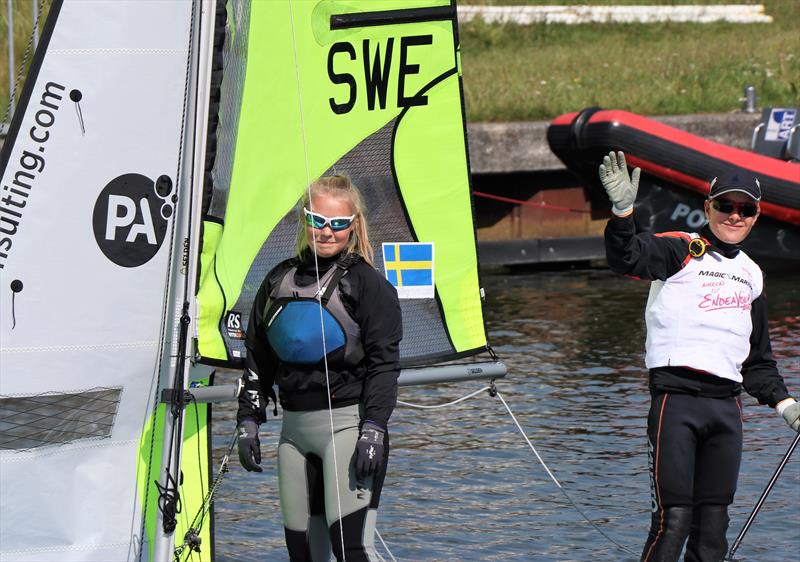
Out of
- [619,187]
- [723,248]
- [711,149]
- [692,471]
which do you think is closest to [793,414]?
[692,471]

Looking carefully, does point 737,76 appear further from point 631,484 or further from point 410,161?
point 410,161

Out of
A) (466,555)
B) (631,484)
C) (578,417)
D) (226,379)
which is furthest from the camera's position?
(226,379)

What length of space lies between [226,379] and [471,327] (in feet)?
13.8

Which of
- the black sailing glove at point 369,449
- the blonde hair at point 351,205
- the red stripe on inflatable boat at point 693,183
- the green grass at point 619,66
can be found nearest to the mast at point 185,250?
the blonde hair at point 351,205

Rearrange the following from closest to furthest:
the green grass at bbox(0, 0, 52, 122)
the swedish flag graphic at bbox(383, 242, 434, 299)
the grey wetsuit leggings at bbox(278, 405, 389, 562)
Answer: the grey wetsuit leggings at bbox(278, 405, 389, 562) < the swedish flag graphic at bbox(383, 242, 434, 299) < the green grass at bbox(0, 0, 52, 122)

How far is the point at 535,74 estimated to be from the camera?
51.8ft

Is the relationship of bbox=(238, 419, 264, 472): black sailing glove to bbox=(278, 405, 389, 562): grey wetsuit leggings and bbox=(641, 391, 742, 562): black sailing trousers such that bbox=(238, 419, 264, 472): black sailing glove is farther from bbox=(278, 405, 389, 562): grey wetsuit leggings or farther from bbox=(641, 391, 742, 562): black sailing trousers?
bbox=(641, 391, 742, 562): black sailing trousers

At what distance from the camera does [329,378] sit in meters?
4.13

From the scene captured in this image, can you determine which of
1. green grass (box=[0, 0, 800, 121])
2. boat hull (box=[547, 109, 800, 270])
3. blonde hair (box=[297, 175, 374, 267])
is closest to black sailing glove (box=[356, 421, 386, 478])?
blonde hair (box=[297, 175, 374, 267])

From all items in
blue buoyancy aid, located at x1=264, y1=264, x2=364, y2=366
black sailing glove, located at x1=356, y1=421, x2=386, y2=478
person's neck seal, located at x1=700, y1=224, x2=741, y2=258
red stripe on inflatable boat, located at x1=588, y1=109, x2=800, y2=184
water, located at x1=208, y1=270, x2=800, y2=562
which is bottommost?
water, located at x1=208, y1=270, x2=800, y2=562

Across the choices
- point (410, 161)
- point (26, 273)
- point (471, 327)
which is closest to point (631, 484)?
point (471, 327)

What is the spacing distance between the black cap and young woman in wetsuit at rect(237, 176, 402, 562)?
1191mm

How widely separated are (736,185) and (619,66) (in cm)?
1197

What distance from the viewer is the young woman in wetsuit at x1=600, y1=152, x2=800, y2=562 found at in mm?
4551
